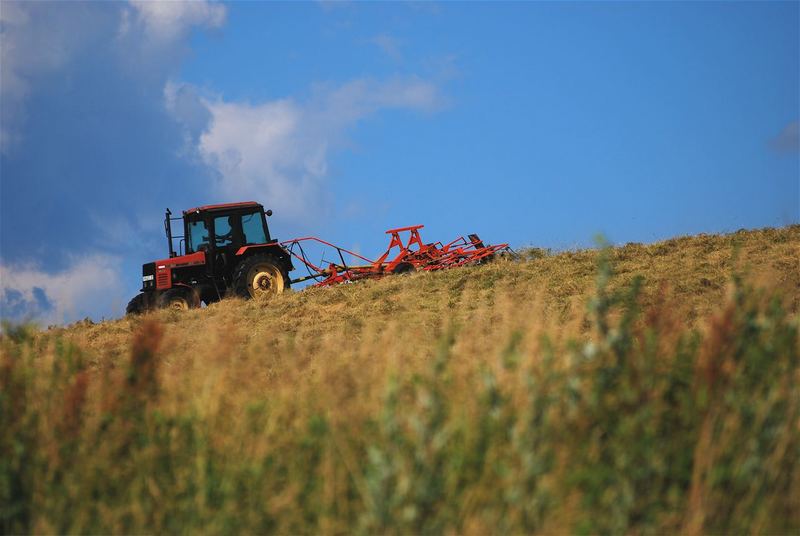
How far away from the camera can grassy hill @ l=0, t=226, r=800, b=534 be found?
4.86 meters

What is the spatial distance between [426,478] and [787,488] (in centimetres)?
242

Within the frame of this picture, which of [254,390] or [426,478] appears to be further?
[254,390]

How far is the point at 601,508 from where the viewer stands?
5051 mm

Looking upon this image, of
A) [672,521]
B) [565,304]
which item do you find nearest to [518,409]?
[672,521]

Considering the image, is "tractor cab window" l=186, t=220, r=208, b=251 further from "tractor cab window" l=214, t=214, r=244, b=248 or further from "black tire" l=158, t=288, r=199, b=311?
"black tire" l=158, t=288, r=199, b=311

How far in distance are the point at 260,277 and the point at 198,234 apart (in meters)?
1.60

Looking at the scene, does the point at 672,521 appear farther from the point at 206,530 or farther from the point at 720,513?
the point at 206,530

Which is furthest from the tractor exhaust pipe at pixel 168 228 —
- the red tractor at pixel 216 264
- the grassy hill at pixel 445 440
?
the grassy hill at pixel 445 440

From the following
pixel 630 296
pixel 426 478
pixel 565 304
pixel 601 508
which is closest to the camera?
pixel 426 478

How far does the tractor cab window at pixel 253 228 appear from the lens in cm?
1945

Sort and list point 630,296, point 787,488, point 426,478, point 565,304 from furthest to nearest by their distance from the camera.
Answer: point 565,304, point 630,296, point 787,488, point 426,478

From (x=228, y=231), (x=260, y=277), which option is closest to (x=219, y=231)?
(x=228, y=231)

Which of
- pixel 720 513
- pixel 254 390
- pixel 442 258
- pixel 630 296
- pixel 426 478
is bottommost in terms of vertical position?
pixel 720 513

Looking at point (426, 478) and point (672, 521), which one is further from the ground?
point (426, 478)
